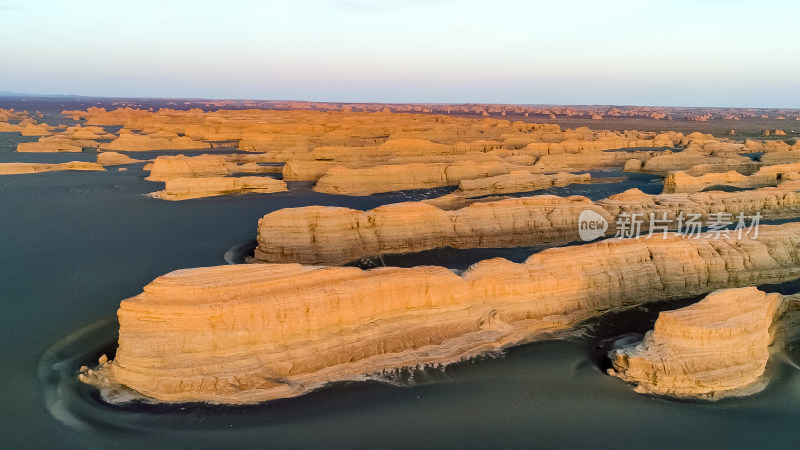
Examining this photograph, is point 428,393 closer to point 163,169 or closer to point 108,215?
point 108,215

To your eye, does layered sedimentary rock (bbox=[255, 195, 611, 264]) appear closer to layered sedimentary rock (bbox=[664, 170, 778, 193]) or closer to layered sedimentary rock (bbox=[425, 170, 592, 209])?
layered sedimentary rock (bbox=[425, 170, 592, 209])

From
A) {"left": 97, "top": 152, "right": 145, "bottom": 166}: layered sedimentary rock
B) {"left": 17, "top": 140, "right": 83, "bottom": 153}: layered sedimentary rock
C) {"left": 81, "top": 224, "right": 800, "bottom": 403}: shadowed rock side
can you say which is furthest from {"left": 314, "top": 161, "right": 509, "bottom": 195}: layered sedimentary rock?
{"left": 17, "top": 140, "right": 83, "bottom": 153}: layered sedimentary rock

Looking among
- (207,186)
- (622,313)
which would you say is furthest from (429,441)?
(207,186)

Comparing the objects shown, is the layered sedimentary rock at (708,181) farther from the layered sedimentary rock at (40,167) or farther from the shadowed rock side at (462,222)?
the layered sedimentary rock at (40,167)

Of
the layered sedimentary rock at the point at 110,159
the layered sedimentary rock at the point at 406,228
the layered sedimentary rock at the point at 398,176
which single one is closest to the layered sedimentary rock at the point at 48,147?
the layered sedimentary rock at the point at 110,159

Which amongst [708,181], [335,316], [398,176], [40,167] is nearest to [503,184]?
[398,176]
